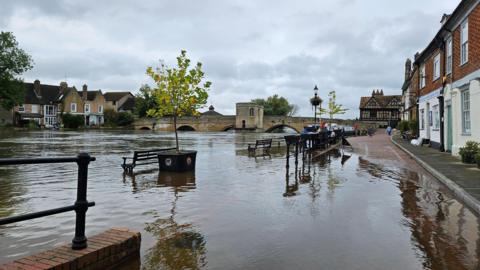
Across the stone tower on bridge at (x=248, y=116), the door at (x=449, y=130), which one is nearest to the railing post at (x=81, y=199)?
the door at (x=449, y=130)

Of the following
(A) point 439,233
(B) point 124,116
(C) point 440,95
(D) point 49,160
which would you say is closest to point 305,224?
(A) point 439,233

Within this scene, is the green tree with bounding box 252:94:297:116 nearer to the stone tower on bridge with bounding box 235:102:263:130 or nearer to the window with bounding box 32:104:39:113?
Answer: the stone tower on bridge with bounding box 235:102:263:130

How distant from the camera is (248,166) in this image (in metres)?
15.0

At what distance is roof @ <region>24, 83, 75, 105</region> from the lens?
88625 millimetres

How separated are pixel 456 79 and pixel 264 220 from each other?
14.2m

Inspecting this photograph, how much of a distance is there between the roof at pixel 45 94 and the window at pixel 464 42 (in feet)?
300

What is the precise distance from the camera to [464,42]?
50.9 ft

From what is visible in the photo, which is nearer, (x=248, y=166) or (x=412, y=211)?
(x=412, y=211)

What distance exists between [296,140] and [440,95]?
32.3 feet

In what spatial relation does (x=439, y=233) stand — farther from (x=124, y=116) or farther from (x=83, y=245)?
(x=124, y=116)

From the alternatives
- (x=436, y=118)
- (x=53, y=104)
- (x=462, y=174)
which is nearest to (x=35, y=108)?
(x=53, y=104)

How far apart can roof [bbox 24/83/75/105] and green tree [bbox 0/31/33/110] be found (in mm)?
33078

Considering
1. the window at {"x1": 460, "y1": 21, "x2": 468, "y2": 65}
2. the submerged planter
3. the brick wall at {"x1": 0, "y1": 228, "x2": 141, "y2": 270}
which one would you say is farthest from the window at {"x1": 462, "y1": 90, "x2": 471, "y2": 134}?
the brick wall at {"x1": 0, "y1": 228, "x2": 141, "y2": 270}

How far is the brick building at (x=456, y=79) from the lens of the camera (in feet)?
46.1
